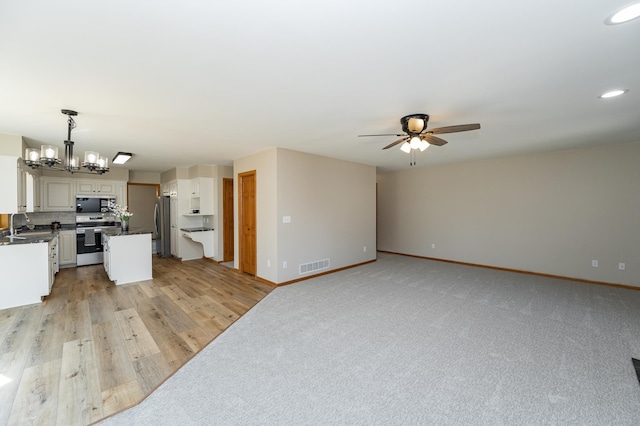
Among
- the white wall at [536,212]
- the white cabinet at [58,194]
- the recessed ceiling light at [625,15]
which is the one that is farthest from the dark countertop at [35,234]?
the white wall at [536,212]

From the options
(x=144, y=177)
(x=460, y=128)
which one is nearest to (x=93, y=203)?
(x=144, y=177)

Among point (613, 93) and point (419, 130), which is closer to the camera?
point (613, 93)

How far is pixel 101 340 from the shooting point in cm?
272

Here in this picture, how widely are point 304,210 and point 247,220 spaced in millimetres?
1295

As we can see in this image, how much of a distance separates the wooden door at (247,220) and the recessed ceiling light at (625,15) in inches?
184

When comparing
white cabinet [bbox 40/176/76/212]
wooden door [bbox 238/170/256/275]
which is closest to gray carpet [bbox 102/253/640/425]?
wooden door [bbox 238/170/256/275]

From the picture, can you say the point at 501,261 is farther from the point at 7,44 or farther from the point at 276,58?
the point at 7,44

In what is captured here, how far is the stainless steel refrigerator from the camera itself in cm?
720

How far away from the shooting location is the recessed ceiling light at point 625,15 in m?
1.38

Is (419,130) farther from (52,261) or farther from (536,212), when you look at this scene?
(52,261)

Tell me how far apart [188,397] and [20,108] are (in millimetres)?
3397

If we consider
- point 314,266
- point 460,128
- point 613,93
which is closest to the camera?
point 613,93

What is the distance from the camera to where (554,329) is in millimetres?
2953

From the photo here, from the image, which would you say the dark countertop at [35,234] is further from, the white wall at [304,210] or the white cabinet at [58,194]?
the white wall at [304,210]
